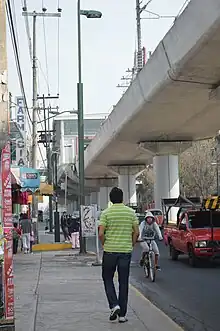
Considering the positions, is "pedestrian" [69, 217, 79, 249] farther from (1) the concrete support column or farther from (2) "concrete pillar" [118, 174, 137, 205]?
(1) the concrete support column

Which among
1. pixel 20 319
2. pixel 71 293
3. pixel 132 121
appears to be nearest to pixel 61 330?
pixel 20 319

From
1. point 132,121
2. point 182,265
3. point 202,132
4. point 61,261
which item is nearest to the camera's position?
point 182,265

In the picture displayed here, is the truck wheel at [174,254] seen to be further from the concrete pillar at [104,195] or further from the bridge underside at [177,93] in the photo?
the concrete pillar at [104,195]

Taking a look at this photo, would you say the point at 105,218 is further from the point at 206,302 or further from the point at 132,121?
the point at 132,121

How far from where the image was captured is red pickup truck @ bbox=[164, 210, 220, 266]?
1967 cm

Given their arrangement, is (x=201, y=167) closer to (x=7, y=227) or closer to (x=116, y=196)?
(x=116, y=196)

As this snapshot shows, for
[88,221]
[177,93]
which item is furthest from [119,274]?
[177,93]

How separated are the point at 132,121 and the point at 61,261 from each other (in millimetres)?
13749

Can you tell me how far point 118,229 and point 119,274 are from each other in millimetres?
642

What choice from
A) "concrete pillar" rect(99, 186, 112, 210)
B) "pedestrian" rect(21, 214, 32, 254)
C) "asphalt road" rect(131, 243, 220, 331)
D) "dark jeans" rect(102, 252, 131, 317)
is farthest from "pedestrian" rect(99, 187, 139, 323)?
"concrete pillar" rect(99, 186, 112, 210)

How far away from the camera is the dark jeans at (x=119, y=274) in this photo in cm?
944

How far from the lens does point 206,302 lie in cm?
1270

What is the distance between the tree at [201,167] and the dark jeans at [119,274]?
49951mm

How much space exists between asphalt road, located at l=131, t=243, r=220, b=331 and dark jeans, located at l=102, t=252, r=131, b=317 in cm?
106
